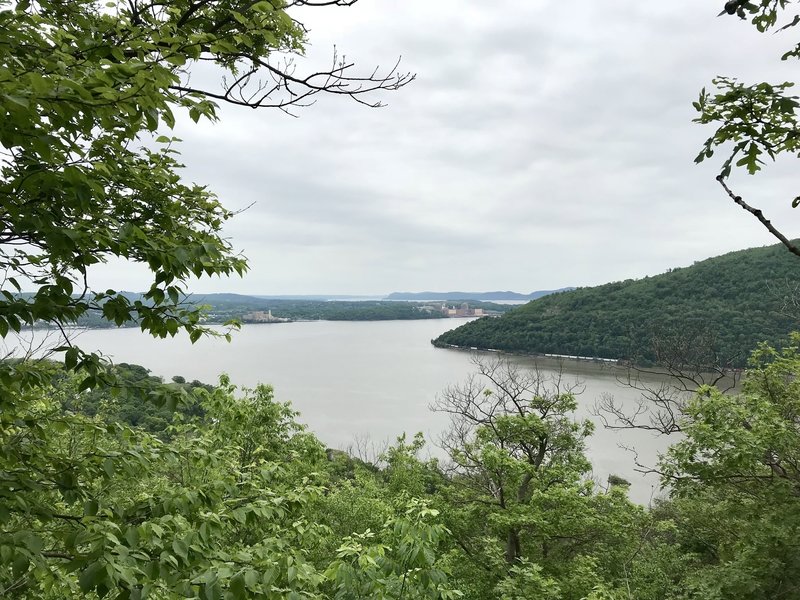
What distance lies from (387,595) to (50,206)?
91.6 inches

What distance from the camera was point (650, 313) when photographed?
4297 cm

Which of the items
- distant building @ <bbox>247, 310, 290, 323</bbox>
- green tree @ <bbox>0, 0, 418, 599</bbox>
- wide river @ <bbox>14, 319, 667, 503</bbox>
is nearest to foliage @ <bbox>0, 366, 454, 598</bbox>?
green tree @ <bbox>0, 0, 418, 599</bbox>

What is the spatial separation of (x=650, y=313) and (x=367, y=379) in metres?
28.4

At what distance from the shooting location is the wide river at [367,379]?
989 inches

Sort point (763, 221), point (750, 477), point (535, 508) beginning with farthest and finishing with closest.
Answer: point (535, 508) < point (750, 477) < point (763, 221)

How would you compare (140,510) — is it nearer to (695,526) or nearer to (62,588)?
(62,588)

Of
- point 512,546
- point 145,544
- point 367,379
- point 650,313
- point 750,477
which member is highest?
point 650,313

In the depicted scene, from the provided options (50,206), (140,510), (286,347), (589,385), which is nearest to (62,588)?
(140,510)

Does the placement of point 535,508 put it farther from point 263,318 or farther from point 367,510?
Result: point 263,318

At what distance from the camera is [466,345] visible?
6481 cm

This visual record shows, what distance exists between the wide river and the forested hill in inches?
134

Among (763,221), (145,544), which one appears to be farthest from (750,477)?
(145,544)

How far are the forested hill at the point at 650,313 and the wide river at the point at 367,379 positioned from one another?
3.42m

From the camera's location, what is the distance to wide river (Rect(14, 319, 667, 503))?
25109mm
